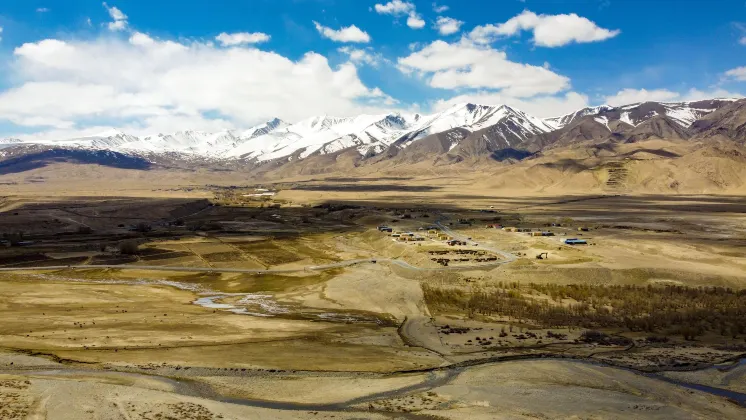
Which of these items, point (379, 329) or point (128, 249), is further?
point (128, 249)

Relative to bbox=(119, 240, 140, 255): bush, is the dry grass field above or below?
below

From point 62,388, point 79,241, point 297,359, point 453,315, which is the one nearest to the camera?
point 62,388

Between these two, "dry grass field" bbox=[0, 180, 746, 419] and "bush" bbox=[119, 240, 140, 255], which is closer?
"dry grass field" bbox=[0, 180, 746, 419]

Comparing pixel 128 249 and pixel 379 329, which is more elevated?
pixel 128 249

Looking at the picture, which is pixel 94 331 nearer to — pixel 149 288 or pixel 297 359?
pixel 297 359

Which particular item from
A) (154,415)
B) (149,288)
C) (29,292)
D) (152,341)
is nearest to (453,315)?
(152,341)

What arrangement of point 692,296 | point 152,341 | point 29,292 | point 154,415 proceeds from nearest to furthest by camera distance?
point 154,415
point 152,341
point 692,296
point 29,292

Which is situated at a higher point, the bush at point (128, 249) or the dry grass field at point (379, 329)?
the bush at point (128, 249)

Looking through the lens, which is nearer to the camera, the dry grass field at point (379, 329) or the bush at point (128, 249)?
the dry grass field at point (379, 329)
